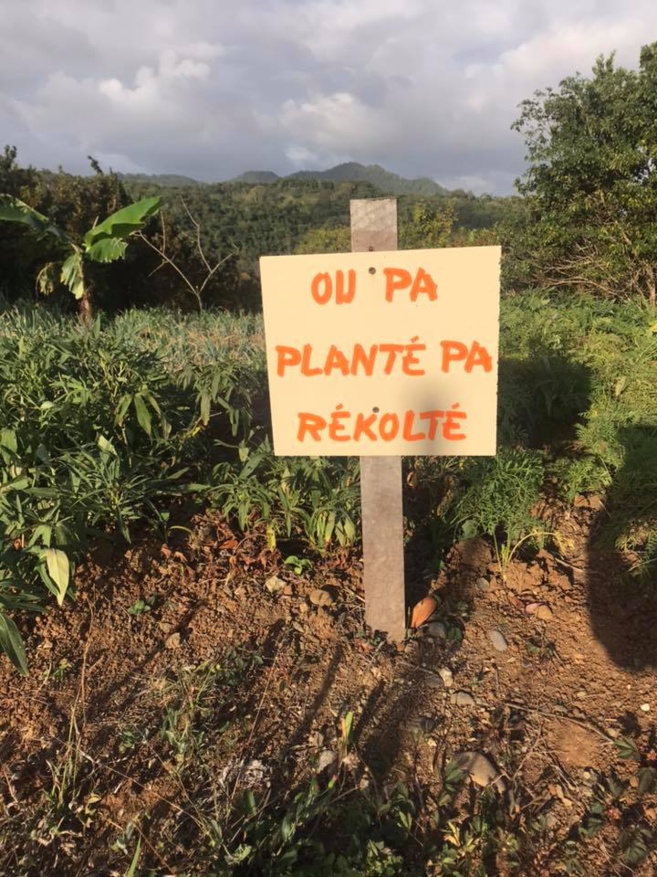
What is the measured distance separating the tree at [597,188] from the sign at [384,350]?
23.5 feet

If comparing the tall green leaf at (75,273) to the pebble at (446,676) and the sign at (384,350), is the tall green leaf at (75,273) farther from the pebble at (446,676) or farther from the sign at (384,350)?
the pebble at (446,676)

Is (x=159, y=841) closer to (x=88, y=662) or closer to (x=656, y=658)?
(x=88, y=662)

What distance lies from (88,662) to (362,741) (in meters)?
0.91

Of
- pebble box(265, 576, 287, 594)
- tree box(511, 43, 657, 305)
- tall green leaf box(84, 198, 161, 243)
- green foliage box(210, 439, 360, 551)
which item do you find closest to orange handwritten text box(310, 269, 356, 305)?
green foliage box(210, 439, 360, 551)

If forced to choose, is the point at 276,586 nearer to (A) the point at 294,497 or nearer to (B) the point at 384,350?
(A) the point at 294,497

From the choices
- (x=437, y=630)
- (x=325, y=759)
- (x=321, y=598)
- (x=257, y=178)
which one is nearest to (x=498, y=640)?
(x=437, y=630)

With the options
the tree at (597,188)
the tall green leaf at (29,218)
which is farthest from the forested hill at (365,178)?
the tall green leaf at (29,218)

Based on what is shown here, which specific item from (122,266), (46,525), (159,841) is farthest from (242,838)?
(122,266)

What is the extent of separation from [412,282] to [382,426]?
0.43m

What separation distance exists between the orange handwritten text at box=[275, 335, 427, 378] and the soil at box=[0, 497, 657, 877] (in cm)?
88

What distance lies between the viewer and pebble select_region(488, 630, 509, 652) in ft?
6.42

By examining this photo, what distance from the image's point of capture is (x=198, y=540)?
2.27 meters

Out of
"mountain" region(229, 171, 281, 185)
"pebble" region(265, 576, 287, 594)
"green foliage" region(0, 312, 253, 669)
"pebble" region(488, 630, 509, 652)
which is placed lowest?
"pebble" region(488, 630, 509, 652)

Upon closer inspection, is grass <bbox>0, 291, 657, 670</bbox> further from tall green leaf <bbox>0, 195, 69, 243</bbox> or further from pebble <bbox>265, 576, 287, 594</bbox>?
tall green leaf <bbox>0, 195, 69, 243</bbox>
